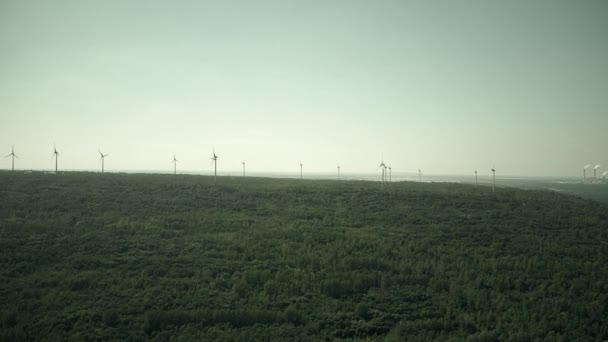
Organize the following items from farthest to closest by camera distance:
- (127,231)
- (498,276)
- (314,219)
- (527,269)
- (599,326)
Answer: (314,219)
(127,231)
(527,269)
(498,276)
(599,326)

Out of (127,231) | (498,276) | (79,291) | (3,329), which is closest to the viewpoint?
(3,329)

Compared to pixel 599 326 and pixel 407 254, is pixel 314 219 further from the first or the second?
pixel 599 326

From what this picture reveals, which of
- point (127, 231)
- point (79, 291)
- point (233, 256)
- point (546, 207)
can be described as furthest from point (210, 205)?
point (546, 207)

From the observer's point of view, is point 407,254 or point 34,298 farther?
point 407,254

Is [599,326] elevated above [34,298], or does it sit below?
below

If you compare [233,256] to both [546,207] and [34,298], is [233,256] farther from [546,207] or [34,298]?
[546,207]

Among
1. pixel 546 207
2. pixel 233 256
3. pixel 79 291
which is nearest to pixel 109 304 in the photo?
pixel 79 291
